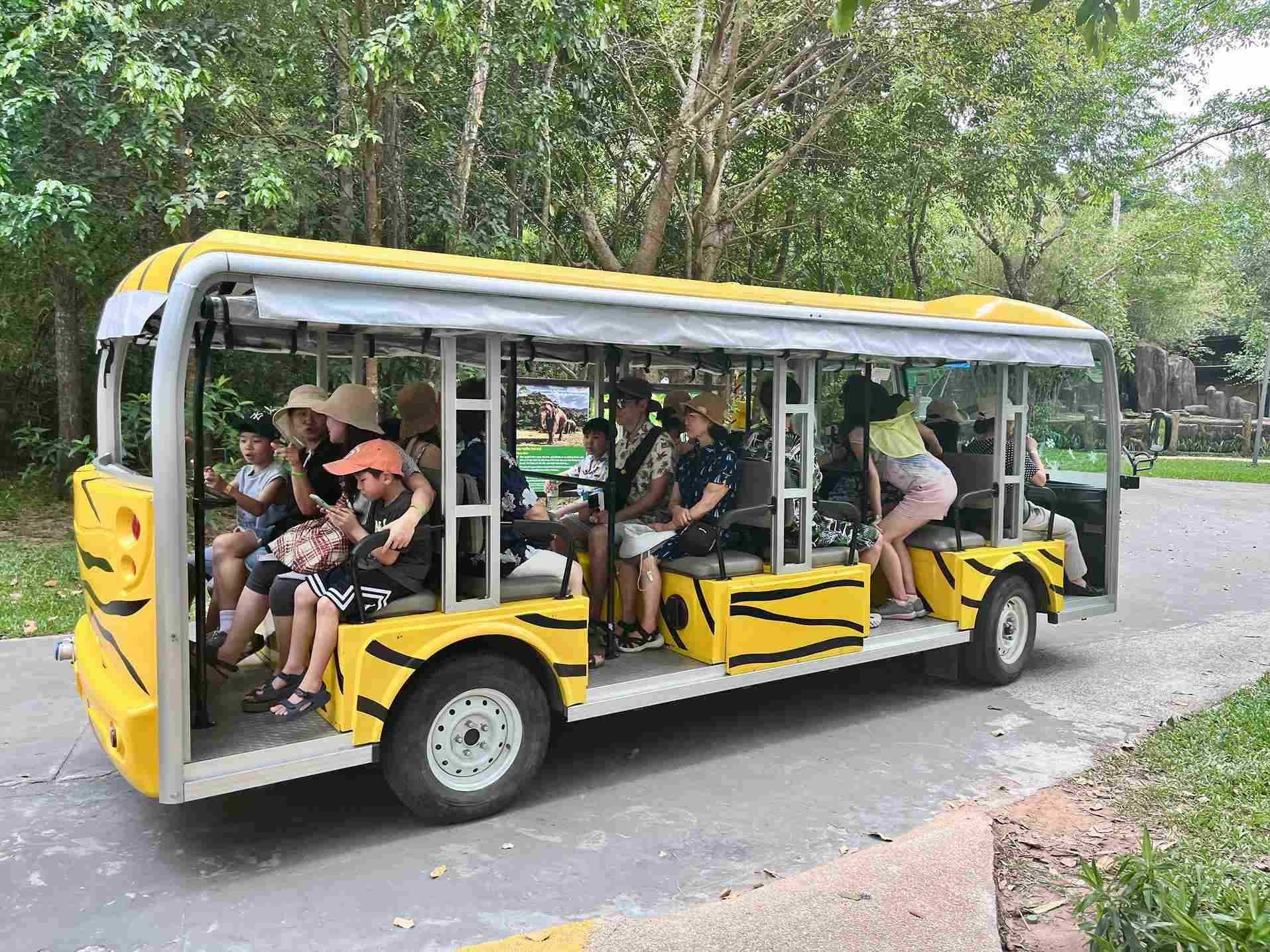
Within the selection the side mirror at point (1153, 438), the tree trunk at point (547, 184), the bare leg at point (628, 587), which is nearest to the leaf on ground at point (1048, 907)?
the bare leg at point (628, 587)

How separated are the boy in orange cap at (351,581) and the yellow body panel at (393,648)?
3.4 inches

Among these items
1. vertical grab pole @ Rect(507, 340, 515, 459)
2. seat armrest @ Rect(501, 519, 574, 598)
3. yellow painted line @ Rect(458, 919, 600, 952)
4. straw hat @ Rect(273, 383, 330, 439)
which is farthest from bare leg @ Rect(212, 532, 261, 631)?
yellow painted line @ Rect(458, 919, 600, 952)

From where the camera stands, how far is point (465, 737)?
4406 mm

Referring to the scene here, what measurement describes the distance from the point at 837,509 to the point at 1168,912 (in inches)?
142

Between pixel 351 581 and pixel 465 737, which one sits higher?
pixel 351 581

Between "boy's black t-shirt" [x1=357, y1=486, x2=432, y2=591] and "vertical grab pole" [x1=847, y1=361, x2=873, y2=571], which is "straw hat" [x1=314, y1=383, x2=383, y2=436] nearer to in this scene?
"boy's black t-shirt" [x1=357, y1=486, x2=432, y2=591]

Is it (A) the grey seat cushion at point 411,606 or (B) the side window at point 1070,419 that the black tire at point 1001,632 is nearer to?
(B) the side window at point 1070,419

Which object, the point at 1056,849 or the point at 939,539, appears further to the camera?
the point at 939,539

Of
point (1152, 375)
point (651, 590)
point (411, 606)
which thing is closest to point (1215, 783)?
point (651, 590)

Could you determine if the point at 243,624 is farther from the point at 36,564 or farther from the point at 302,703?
the point at 36,564

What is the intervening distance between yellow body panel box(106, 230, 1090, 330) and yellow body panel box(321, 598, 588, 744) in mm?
1481

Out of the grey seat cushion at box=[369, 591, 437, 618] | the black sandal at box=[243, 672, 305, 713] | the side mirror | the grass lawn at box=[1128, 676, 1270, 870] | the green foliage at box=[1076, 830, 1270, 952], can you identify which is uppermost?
the side mirror

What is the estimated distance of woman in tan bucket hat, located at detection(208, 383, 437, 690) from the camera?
14.2 ft

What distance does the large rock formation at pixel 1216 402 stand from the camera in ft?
133
